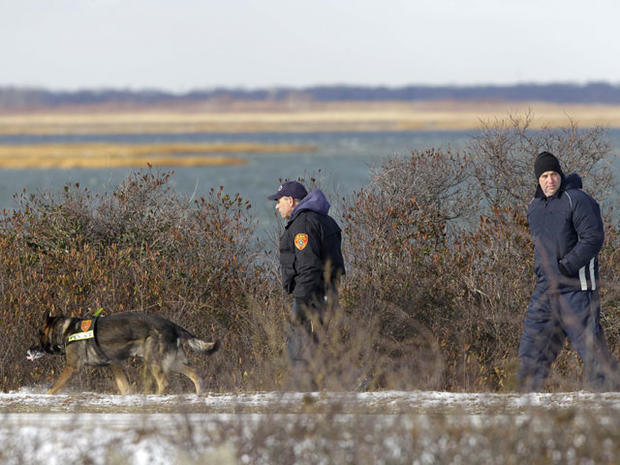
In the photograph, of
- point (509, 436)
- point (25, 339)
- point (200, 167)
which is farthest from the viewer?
point (200, 167)

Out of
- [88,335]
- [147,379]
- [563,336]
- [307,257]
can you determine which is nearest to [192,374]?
[147,379]

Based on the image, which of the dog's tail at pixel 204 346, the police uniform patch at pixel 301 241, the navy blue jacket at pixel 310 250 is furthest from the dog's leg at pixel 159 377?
the police uniform patch at pixel 301 241

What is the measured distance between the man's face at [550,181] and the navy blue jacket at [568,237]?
0.16 ft

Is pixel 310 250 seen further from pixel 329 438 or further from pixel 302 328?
pixel 329 438

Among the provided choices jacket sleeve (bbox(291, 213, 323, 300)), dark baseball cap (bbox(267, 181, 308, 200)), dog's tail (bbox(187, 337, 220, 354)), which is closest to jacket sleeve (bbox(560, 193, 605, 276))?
jacket sleeve (bbox(291, 213, 323, 300))

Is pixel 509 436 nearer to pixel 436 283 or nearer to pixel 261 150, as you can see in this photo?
pixel 436 283

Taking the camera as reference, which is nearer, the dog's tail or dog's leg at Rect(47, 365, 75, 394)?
dog's leg at Rect(47, 365, 75, 394)

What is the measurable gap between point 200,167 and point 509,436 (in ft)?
244

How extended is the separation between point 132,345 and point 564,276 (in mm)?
3692

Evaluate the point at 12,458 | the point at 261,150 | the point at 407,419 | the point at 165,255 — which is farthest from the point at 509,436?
the point at 261,150

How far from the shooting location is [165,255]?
1156cm

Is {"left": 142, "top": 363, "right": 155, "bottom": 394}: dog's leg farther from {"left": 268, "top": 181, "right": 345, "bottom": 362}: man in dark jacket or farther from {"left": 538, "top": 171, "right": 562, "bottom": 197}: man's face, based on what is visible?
{"left": 538, "top": 171, "right": 562, "bottom": 197}: man's face

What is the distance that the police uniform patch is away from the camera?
297 inches

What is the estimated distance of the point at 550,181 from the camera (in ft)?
24.0
